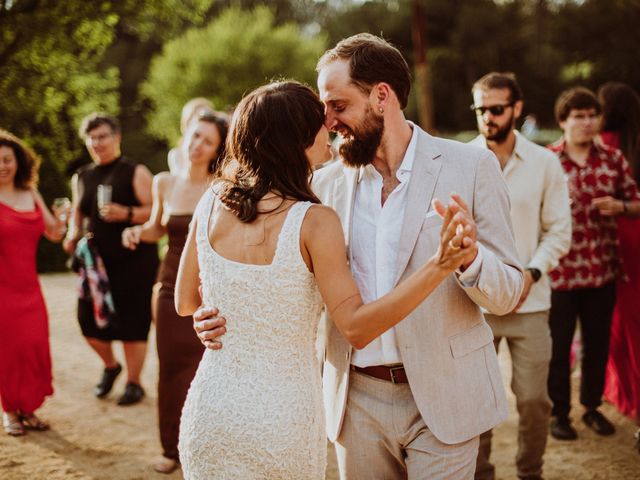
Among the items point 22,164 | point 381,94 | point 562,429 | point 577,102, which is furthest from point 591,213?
point 22,164

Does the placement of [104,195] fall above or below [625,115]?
below

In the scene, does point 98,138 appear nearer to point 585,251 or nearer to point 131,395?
point 131,395

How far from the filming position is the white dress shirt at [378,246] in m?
→ 2.57

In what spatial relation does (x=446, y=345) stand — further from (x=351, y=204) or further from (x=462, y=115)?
(x=462, y=115)

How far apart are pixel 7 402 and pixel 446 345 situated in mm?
4168

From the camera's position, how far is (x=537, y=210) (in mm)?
4297

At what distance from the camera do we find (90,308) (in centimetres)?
636

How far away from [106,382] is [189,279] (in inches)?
166

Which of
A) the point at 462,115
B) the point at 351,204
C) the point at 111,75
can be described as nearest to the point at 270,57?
the point at 462,115

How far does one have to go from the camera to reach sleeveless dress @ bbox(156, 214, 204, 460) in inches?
186

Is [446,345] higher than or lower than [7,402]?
higher

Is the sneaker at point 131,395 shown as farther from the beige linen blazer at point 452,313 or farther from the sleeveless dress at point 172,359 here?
the beige linen blazer at point 452,313

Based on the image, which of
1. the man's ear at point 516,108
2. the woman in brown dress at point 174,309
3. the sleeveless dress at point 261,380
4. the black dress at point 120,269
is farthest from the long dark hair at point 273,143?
the black dress at point 120,269

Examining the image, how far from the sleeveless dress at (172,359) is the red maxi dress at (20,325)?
1347 millimetres
